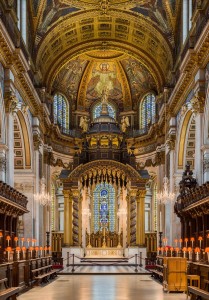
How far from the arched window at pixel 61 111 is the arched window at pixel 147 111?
17.1 ft

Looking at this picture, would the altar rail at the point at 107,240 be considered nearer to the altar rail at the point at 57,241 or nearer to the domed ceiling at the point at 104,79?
the altar rail at the point at 57,241

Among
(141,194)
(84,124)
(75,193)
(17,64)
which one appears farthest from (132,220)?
(17,64)

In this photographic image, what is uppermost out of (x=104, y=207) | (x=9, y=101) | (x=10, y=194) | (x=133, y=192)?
(x=9, y=101)

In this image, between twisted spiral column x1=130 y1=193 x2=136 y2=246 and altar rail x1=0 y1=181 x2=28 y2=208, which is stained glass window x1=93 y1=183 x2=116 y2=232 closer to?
twisted spiral column x1=130 y1=193 x2=136 y2=246

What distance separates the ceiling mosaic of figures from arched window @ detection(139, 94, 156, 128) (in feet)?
1.91

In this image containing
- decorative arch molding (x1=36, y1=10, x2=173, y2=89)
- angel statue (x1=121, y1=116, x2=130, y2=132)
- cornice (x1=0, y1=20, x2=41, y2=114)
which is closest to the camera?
cornice (x1=0, y1=20, x2=41, y2=114)

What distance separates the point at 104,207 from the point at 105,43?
12.5 m

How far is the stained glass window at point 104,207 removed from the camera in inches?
1700

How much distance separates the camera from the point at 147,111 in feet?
141

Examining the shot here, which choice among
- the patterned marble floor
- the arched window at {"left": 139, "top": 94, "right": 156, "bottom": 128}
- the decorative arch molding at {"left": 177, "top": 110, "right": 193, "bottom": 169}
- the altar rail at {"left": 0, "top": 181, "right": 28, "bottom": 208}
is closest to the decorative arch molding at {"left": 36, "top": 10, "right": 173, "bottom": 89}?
the arched window at {"left": 139, "top": 94, "right": 156, "bottom": 128}

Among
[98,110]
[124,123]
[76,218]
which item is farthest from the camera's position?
[98,110]

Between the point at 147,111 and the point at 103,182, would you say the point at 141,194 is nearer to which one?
the point at 103,182

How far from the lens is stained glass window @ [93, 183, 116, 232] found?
4318 centimetres

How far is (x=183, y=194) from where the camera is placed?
2544 cm
